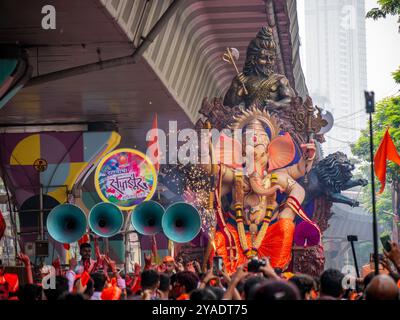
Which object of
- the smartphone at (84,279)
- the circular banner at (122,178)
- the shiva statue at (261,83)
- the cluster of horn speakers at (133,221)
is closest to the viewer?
the smartphone at (84,279)

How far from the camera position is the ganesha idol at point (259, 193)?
22.4 meters

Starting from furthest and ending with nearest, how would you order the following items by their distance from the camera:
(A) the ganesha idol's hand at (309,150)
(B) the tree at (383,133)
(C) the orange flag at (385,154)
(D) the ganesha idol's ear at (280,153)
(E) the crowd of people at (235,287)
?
(B) the tree at (383,133) → (A) the ganesha idol's hand at (309,150) → (D) the ganesha idol's ear at (280,153) → (C) the orange flag at (385,154) → (E) the crowd of people at (235,287)

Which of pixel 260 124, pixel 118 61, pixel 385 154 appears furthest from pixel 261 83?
pixel 385 154

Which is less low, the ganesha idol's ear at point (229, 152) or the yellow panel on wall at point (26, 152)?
the yellow panel on wall at point (26, 152)

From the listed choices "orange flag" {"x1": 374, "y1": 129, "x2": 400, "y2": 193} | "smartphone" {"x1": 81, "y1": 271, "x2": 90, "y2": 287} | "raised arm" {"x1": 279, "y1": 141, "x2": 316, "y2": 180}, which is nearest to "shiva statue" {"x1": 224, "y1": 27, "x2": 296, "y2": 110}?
"raised arm" {"x1": 279, "y1": 141, "x2": 316, "y2": 180}

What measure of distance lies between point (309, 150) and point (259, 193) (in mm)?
1314

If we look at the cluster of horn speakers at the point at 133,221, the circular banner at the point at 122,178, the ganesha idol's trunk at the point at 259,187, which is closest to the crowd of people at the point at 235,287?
the cluster of horn speakers at the point at 133,221

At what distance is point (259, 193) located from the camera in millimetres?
22734

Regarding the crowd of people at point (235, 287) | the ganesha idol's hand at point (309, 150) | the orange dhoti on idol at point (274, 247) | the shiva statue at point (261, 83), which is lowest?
the crowd of people at point (235, 287)

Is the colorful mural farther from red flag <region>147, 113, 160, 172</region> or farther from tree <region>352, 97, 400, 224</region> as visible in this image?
tree <region>352, 97, 400, 224</region>

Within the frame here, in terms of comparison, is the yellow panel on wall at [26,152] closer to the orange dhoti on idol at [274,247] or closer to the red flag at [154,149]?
the red flag at [154,149]
